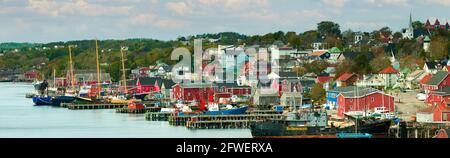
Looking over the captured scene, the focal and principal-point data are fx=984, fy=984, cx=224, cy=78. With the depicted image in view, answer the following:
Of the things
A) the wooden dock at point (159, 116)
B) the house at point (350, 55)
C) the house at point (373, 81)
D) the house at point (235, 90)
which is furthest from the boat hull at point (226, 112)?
the house at point (350, 55)

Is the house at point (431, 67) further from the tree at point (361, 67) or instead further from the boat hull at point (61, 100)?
the boat hull at point (61, 100)

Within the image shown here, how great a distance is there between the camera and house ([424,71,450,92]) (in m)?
15.9

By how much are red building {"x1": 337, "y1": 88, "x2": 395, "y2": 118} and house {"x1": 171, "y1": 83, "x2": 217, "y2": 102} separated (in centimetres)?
671

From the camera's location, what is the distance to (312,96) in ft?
62.5

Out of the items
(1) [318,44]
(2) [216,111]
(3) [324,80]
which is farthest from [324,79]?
(1) [318,44]

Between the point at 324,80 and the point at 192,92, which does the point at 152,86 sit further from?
the point at 324,80

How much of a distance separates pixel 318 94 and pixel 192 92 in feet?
12.5

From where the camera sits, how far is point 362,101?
14.6 meters

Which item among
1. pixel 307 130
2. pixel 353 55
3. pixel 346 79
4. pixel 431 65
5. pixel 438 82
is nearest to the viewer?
pixel 307 130

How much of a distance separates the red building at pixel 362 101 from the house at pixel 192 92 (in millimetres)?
6713

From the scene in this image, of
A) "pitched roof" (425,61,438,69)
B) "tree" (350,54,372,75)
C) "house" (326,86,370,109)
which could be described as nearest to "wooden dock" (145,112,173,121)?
"house" (326,86,370,109)

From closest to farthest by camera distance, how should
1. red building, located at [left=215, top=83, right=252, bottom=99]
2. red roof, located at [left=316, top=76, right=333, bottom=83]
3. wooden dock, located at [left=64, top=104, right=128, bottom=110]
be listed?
red roof, located at [left=316, top=76, right=333, bottom=83] → wooden dock, located at [left=64, top=104, right=128, bottom=110] → red building, located at [left=215, top=83, right=252, bottom=99]

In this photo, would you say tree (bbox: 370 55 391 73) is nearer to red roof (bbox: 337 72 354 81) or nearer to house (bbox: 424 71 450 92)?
red roof (bbox: 337 72 354 81)
